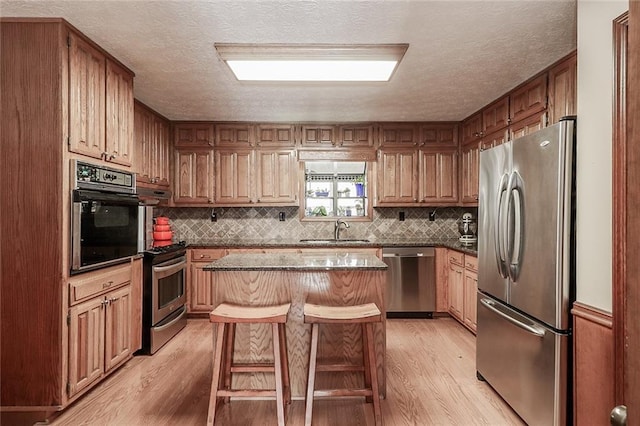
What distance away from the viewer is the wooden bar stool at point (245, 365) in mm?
2043

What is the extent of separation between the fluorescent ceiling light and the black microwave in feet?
3.85

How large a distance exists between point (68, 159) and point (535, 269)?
2783 mm

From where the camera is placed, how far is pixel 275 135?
4.70m

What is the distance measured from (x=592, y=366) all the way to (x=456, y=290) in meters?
2.51

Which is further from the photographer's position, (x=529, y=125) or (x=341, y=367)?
(x=529, y=125)

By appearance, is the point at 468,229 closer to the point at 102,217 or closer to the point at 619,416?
the point at 102,217

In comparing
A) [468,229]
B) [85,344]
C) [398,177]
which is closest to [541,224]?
[468,229]

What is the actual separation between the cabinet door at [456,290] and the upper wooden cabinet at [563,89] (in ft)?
5.98

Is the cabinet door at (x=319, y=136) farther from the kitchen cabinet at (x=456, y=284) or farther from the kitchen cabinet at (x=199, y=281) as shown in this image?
the kitchen cabinet at (x=456, y=284)

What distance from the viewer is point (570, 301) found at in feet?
6.18

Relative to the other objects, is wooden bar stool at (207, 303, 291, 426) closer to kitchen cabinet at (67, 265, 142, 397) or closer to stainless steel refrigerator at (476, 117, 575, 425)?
kitchen cabinet at (67, 265, 142, 397)

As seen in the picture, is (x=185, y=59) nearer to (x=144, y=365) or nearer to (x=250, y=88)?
(x=250, y=88)

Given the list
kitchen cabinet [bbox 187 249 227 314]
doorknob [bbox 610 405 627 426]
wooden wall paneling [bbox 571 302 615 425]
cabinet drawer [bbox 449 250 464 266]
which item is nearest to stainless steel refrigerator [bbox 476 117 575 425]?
wooden wall paneling [bbox 571 302 615 425]

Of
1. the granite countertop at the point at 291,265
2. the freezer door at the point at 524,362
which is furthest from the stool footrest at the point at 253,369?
the freezer door at the point at 524,362
